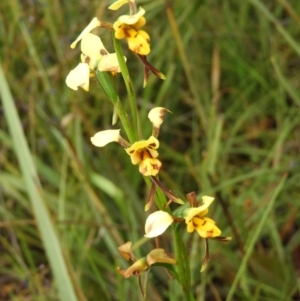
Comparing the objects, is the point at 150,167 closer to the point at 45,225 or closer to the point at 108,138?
the point at 108,138

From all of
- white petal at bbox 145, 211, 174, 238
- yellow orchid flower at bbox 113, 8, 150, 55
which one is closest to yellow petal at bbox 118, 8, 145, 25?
yellow orchid flower at bbox 113, 8, 150, 55

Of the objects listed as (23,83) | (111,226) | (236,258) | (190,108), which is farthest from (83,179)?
(190,108)

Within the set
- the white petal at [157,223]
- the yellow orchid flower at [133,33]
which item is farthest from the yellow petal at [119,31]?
the white petal at [157,223]

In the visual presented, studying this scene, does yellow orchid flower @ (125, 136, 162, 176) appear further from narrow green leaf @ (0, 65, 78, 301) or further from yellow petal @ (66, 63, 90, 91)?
narrow green leaf @ (0, 65, 78, 301)

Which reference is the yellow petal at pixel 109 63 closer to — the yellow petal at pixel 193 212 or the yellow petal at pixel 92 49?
the yellow petal at pixel 92 49

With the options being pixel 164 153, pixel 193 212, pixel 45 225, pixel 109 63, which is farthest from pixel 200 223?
pixel 164 153

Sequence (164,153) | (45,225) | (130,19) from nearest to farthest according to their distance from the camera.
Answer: (130,19), (45,225), (164,153)
